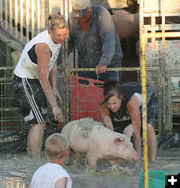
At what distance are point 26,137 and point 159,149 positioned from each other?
1.96 meters

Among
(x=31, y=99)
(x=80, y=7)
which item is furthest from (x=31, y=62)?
(x=80, y=7)

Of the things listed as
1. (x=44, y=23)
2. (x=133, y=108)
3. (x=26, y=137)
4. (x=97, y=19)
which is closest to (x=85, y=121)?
(x=133, y=108)

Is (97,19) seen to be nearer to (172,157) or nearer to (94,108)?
(94,108)

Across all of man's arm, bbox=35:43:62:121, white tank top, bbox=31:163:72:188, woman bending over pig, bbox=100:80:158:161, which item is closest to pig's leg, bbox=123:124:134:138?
woman bending over pig, bbox=100:80:158:161

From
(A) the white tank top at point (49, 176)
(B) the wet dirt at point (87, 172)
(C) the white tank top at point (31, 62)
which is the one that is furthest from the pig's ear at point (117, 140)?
(A) the white tank top at point (49, 176)

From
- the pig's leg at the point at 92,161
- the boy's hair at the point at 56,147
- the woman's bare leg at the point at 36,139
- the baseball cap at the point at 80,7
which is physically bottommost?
the pig's leg at the point at 92,161

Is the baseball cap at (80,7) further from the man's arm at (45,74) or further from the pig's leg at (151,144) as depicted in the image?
the pig's leg at (151,144)

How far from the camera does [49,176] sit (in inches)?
139

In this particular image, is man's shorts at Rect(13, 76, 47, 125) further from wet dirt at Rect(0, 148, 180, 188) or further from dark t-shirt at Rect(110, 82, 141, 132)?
dark t-shirt at Rect(110, 82, 141, 132)

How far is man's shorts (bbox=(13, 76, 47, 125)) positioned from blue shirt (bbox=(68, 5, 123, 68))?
3.76 feet

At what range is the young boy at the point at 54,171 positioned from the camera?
350cm

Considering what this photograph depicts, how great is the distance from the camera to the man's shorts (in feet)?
20.7

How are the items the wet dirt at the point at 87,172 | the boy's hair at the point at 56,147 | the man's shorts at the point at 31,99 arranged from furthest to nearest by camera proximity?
the man's shorts at the point at 31,99 < the wet dirt at the point at 87,172 < the boy's hair at the point at 56,147

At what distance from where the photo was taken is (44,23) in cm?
793
